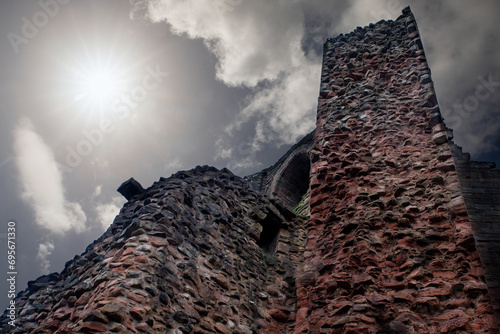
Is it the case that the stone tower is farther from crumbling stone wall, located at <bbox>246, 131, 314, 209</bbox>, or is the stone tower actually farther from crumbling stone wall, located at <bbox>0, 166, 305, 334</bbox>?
crumbling stone wall, located at <bbox>246, 131, 314, 209</bbox>

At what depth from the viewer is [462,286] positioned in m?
3.07

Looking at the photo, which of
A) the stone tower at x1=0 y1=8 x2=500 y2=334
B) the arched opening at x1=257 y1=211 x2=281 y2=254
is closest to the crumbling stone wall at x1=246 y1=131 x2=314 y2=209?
the arched opening at x1=257 y1=211 x2=281 y2=254

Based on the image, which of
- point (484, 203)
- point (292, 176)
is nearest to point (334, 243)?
point (484, 203)

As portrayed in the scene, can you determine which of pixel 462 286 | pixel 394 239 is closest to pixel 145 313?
pixel 394 239

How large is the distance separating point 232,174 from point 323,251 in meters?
3.42

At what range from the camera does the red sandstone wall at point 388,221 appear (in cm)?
308

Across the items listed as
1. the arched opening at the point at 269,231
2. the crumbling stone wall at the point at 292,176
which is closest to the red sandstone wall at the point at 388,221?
the arched opening at the point at 269,231

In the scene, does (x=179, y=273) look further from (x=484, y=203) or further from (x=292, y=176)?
(x=292, y=176)

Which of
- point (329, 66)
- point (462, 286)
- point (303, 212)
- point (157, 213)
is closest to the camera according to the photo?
point (462, 286)

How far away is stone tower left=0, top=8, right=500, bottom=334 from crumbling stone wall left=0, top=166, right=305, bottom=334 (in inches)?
0.7

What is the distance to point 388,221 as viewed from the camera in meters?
3.89

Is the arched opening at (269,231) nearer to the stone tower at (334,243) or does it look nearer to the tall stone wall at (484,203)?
the stone tower at (334,243)

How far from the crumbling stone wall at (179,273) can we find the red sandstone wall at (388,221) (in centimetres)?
125

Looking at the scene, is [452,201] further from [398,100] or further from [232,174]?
[232,174]
